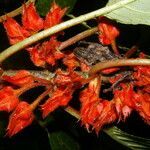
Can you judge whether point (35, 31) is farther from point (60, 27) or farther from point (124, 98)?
point (124, 98)

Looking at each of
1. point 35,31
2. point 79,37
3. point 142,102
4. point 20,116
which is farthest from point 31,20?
point 142,102

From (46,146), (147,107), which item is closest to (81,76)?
(147,107)

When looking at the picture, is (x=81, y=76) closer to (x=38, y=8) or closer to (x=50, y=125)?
(x=38, y=8)

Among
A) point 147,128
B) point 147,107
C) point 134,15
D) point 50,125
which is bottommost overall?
point 147,128

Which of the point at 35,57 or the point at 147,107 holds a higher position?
the point at 35,57

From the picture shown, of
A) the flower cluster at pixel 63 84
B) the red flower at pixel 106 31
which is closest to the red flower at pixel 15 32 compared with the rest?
the flower cluster at pixel 63 84

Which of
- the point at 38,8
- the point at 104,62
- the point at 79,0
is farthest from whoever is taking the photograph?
the point at 79,0
